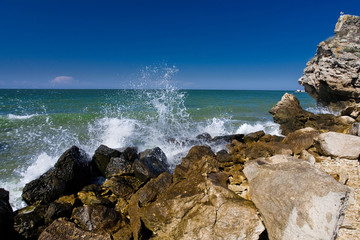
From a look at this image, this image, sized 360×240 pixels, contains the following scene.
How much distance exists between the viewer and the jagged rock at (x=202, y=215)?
325cm

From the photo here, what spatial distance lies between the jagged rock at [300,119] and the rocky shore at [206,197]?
4.57 m

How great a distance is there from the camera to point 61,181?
5273mm

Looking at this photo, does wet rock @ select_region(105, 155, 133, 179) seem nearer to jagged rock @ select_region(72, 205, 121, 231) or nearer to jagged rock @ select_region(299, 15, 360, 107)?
jagged rock @ select_region(72, 205, 121, 231)

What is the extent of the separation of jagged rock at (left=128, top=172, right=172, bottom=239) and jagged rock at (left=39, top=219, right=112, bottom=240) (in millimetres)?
555

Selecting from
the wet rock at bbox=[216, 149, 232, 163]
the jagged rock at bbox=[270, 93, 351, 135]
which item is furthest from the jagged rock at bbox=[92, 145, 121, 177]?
the jagged rock at bbox=[270, 93, 351, 135]

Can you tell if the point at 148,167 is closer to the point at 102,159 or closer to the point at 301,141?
the point at 102,159

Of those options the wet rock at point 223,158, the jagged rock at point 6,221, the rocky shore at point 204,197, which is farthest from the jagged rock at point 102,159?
the wet rock at point 223,158

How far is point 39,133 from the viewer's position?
12.0 metres

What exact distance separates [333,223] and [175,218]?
92.8 inches

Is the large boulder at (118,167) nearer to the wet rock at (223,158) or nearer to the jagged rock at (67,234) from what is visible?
the jagged rock at (67,234)

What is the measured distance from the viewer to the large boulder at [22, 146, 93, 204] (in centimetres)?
509

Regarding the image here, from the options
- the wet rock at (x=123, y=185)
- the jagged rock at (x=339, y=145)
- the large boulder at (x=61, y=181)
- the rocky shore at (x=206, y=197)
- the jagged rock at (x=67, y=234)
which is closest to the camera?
the rocky shore at (x=206, y=197)

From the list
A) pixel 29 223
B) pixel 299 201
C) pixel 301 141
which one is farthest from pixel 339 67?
pixel 29 223

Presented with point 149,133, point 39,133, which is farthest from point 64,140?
point 149,133
